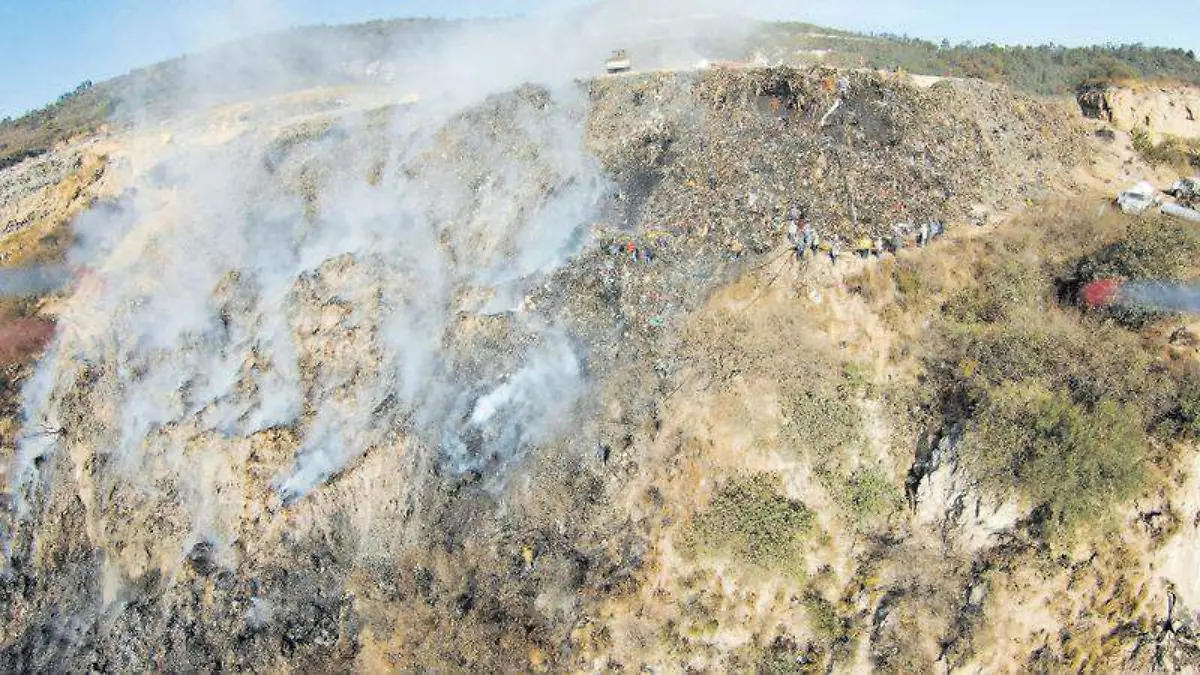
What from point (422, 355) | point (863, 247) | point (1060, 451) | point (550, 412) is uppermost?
point (863, 247)

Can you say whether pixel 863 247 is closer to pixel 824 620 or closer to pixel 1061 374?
pixel 1061 374

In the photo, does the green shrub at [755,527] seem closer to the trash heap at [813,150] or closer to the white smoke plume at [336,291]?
the white smoke plume at [336,291]

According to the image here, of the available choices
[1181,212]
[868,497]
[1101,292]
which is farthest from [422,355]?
[1181,212]

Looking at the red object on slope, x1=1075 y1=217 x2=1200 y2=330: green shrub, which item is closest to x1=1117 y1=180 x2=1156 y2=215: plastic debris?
x1=1075 y1=217 x2=1200 y2=330: green shrub

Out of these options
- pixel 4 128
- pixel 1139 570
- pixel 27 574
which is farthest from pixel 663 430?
pixel 4 128

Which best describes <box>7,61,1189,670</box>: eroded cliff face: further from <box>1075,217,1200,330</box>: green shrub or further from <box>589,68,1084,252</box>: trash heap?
<box>1075,217,1200,330</box>: green shrub

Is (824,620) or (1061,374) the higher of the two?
(1061,374)
